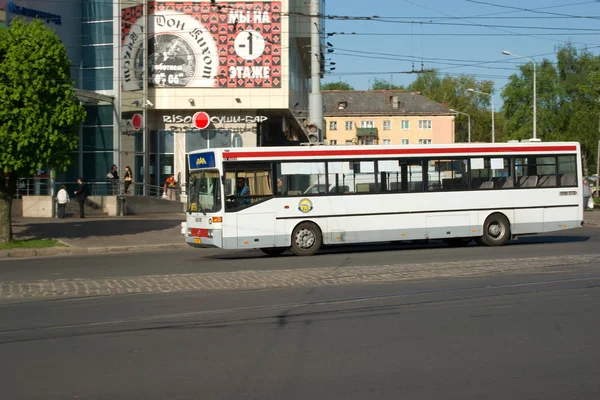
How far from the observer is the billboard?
44.7 meters

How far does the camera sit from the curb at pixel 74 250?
22062 mm

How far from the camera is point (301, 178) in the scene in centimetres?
2098

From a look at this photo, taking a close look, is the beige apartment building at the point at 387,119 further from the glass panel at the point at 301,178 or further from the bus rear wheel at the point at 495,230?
the glass panel at the point at 301,178

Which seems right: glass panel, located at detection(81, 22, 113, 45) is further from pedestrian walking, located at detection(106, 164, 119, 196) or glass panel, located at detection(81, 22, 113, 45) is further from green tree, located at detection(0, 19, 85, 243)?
green tree, located at detection(0, 19, 85, 243)

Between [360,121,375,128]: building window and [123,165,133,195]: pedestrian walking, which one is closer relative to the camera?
[123,165,133,195]: pedestrian walking

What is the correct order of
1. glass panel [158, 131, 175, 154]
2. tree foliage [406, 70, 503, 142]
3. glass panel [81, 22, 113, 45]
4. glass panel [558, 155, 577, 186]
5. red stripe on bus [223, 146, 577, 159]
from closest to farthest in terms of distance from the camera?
red stripe on bus [223, 146, 577, 159] < glass panel [558, 155, 577, 186] < glass panel [81, 22, 113, 45] < glass panel [158, 131, 175, 154] < tree foliage [406, 70, 503, 142]

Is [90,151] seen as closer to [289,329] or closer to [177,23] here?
[177,23]

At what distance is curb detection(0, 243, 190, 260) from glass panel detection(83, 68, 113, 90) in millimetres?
20889

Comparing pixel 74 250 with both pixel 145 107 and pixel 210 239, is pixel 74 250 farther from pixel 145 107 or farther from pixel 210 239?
pixel 145 107

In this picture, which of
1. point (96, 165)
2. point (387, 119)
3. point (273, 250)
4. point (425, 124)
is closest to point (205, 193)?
point (273, 250)

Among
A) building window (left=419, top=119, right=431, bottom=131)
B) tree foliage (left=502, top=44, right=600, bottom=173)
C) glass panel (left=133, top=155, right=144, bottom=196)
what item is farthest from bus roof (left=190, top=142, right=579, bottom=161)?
building window (left=419, top=119, right=431, bottom=131)

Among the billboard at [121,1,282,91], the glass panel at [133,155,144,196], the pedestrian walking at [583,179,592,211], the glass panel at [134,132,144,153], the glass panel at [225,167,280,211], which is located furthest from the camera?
the glass panel at [134,132,144,153]

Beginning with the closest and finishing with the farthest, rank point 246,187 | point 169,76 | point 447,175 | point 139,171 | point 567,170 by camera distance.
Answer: point 246,187 < point 447,175 < point 567,170 < point 169,76 < point 139,171

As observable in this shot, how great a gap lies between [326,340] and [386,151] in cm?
1330
